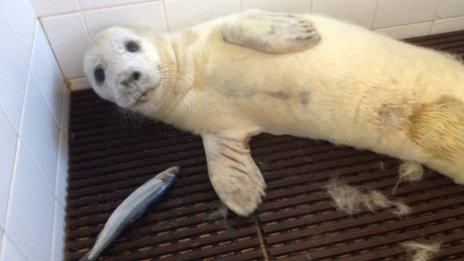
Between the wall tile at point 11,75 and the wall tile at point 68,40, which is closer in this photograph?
the wall tile at point 11,75

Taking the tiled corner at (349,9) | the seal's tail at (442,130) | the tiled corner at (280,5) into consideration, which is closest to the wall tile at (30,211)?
the tiled corner at (280,5)

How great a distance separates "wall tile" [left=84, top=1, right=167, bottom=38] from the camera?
1927 mm

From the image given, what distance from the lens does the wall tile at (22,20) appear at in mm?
1635

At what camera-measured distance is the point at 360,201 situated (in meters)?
1.62

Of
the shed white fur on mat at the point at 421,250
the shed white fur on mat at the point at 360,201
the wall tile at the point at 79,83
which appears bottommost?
the shed white fur on mat at the point at 421,250

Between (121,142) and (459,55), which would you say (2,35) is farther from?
(459,55)

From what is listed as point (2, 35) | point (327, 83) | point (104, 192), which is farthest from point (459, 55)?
point (2, 35)

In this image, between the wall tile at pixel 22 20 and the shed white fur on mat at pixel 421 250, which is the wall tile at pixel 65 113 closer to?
the wall tile at pixel 22 20

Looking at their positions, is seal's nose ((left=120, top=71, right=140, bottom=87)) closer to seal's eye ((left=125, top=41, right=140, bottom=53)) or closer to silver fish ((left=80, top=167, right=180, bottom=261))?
seal's eye ((left=125, top=41, right=140, bottom=53))

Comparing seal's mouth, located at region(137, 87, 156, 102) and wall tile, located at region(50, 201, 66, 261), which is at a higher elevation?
seal's mouth, located at region(137, 87, 156, 102)

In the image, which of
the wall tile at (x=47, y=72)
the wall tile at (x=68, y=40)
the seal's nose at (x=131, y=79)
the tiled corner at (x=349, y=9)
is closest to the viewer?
the seal's nose at (x=131, y=79)

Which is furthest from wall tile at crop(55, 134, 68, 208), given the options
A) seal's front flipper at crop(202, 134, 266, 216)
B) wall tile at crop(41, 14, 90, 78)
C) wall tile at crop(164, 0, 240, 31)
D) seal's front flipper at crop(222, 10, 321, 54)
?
seal's front flipper at crop(222, 10, 321, 54)

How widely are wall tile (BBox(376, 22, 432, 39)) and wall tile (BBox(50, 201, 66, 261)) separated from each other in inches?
66.5

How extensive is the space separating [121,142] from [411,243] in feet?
3.99
